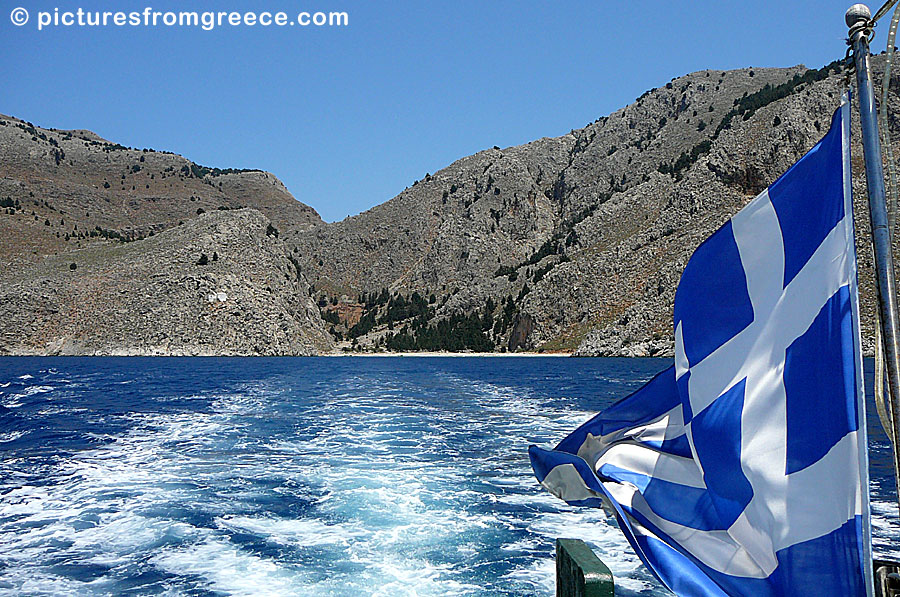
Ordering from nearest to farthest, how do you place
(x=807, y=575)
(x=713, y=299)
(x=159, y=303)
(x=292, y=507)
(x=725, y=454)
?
(x=807, y=575), (x=725, y=454), (x=713, y=299), (x=292, y=507), (x=159, y=303)

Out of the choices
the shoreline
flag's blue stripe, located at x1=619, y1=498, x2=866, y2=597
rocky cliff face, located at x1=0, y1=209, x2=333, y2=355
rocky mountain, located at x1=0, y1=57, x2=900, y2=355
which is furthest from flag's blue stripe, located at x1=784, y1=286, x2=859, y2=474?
the shoreline

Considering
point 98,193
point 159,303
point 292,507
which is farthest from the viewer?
point 98,193

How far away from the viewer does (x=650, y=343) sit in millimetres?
80188

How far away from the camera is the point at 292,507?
1226 centimetres

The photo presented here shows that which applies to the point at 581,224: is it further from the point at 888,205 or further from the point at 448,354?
the point at 888,205

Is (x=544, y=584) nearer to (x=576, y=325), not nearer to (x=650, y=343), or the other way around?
(x=650, y=343)

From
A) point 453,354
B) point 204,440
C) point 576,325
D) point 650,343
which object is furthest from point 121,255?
point 204,440

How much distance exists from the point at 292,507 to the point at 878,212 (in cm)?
1130

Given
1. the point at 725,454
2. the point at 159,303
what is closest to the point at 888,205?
the point at 725,454

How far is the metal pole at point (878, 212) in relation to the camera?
11.2 ft

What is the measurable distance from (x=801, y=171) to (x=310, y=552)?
28.7 ft

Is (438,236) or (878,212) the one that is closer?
(878,212)

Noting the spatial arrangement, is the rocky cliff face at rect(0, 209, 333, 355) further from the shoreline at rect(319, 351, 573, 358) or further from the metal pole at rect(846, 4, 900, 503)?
the metal pole at rect(846, 4, 900, 503)

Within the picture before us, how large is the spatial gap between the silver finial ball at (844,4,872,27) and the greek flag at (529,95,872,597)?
0.62 m
